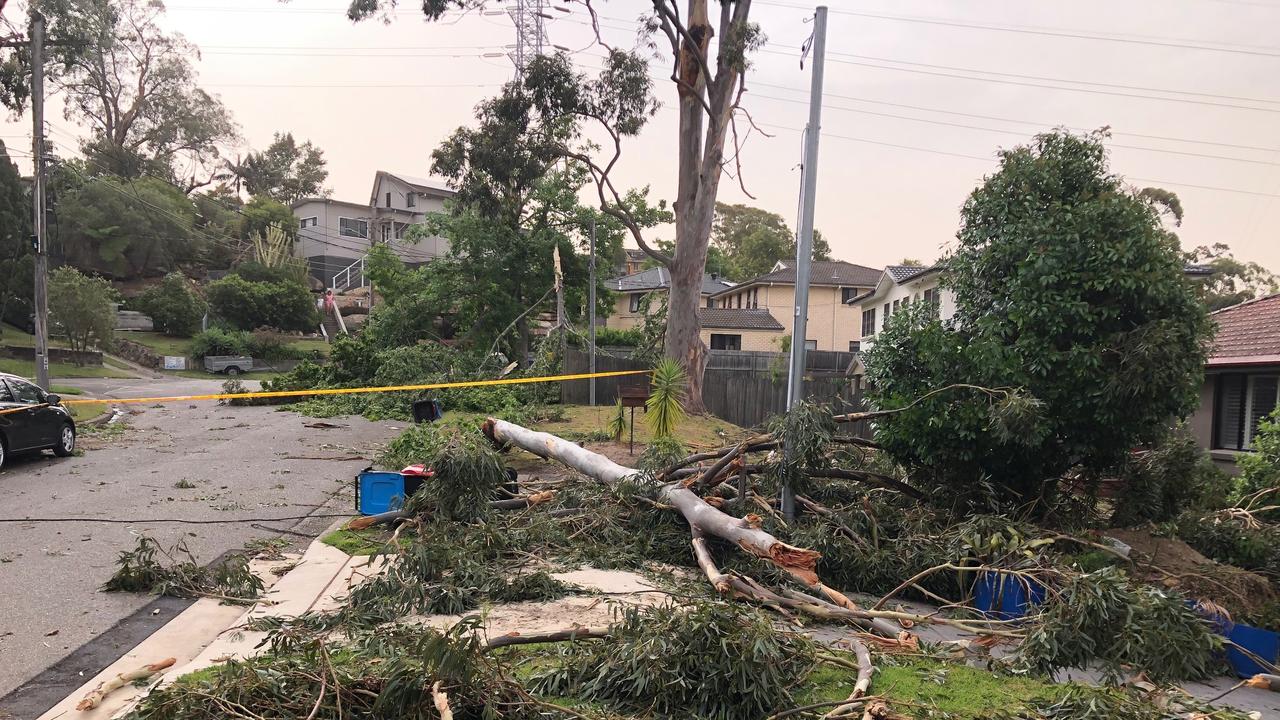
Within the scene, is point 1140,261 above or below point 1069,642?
above

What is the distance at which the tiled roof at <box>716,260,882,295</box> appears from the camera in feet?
134

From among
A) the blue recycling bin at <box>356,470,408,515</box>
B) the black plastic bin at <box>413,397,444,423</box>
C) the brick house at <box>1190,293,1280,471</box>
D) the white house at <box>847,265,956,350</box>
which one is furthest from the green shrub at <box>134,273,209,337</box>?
the brick house at <box>1190,293,1280,471</box>

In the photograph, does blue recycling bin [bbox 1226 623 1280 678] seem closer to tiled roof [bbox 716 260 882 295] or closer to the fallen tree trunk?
the fallen tree trunk

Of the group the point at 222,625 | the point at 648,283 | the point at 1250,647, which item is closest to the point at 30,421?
the point at 222,625

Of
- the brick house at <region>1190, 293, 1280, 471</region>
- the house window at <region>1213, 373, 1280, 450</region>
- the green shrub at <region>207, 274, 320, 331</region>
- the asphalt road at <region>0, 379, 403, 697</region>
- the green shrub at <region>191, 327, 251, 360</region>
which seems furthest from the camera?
the green shrub at <region>207, 274, 320, 331</region>

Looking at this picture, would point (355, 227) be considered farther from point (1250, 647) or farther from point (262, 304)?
point (1250, 647)

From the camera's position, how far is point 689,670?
166 inches

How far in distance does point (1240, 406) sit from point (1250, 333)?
1258mm

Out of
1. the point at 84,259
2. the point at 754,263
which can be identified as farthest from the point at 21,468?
the point at 754,263

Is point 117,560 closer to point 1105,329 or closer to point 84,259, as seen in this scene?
point 1105,329

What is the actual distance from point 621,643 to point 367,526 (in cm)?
489

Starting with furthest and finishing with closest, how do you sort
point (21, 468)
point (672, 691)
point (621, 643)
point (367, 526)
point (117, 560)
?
point (21, 468) < point (367, 526) < point (117, 560) < point (621, 643) < point (672, 691)

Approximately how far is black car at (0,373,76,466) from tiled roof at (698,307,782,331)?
30.3 m

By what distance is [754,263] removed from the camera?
62312mm
